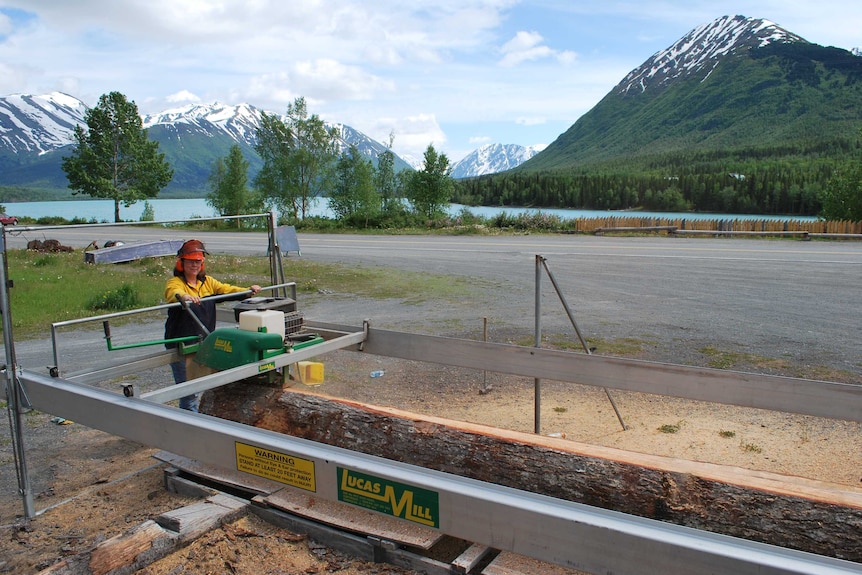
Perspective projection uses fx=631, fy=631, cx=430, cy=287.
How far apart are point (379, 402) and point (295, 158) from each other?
3750cm

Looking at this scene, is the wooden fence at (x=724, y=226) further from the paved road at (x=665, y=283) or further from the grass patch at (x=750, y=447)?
the grass patch at (x=750, y=447)

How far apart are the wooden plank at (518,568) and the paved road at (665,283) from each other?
20.8 feet

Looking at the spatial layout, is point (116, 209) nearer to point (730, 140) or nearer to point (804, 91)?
point (730, 140)

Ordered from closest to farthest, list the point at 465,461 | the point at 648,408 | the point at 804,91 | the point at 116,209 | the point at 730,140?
the point at 465,461, the point at 648,408, the point at 116,209, the point at 730,140, the point at 804,91

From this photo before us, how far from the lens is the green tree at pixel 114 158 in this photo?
43094 mm

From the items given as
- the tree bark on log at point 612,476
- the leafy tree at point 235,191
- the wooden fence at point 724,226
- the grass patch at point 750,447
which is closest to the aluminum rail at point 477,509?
the tree bark on log at point 612,476

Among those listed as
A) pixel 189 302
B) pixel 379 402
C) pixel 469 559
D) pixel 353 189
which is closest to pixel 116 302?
pixel 379 402

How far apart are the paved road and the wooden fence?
9.32 ft

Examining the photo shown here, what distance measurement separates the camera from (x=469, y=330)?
971 centimetres

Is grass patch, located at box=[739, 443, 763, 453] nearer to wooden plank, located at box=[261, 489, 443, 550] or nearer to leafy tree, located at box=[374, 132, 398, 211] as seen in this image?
wooden plank, located at box=[261, 489, 443, 550]

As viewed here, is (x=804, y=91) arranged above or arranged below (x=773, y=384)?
above

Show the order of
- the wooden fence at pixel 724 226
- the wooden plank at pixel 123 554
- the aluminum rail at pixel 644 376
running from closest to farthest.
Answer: the wooden plank at pixel 123 554 → the aluminum rail at pixel 644 376 → the wooden fence at pixel 724 226

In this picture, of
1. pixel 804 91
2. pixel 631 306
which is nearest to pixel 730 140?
pixel 804 91

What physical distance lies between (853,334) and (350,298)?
890cm
